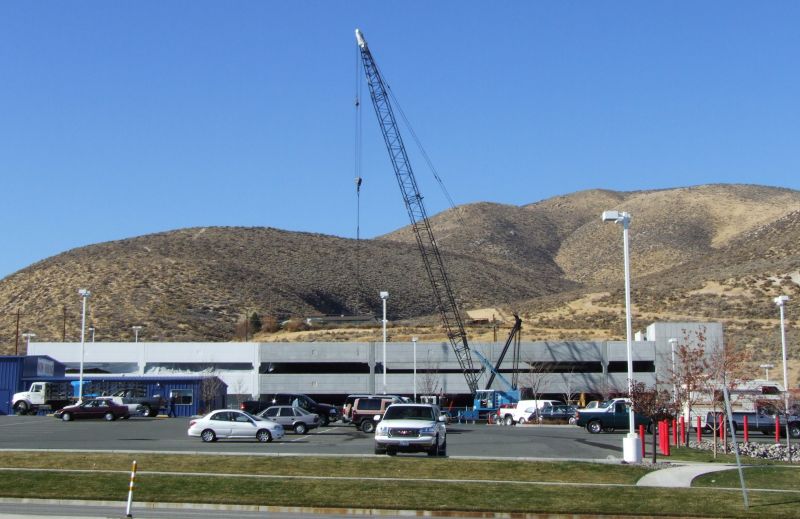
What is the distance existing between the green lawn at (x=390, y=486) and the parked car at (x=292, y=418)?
17.5m

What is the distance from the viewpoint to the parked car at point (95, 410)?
56.5 m

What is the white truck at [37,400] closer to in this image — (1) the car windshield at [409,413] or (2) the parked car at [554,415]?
(2) the parked car at [554,415]

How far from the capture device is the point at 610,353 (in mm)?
89125

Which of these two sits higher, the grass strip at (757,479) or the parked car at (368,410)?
the parked car at (368,410)

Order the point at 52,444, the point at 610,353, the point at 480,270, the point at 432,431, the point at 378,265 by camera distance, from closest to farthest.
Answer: the point at 432,431, the point at 52,444, the point at 610,353, the point at 378,265, the point at 480,270

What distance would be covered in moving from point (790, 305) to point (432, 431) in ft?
260

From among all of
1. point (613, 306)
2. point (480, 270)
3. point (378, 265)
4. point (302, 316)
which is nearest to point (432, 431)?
point (613, 306)

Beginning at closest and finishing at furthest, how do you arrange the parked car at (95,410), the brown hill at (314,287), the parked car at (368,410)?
the parked car at (368,410), the parked car at (95,410), the brown hill at (314,287)

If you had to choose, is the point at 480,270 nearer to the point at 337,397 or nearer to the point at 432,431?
the point at 337,397

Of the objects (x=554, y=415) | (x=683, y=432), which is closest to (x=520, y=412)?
(x=554, y=415)

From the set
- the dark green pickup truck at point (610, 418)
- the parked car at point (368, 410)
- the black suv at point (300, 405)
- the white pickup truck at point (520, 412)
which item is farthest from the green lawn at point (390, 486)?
the white pickup truck at point (520, 412)

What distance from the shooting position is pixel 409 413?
104 ft

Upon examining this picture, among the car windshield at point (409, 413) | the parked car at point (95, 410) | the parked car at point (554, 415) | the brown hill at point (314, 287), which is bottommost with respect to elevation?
the parked car at point (554, 415)

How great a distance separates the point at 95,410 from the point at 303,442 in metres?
22.6
